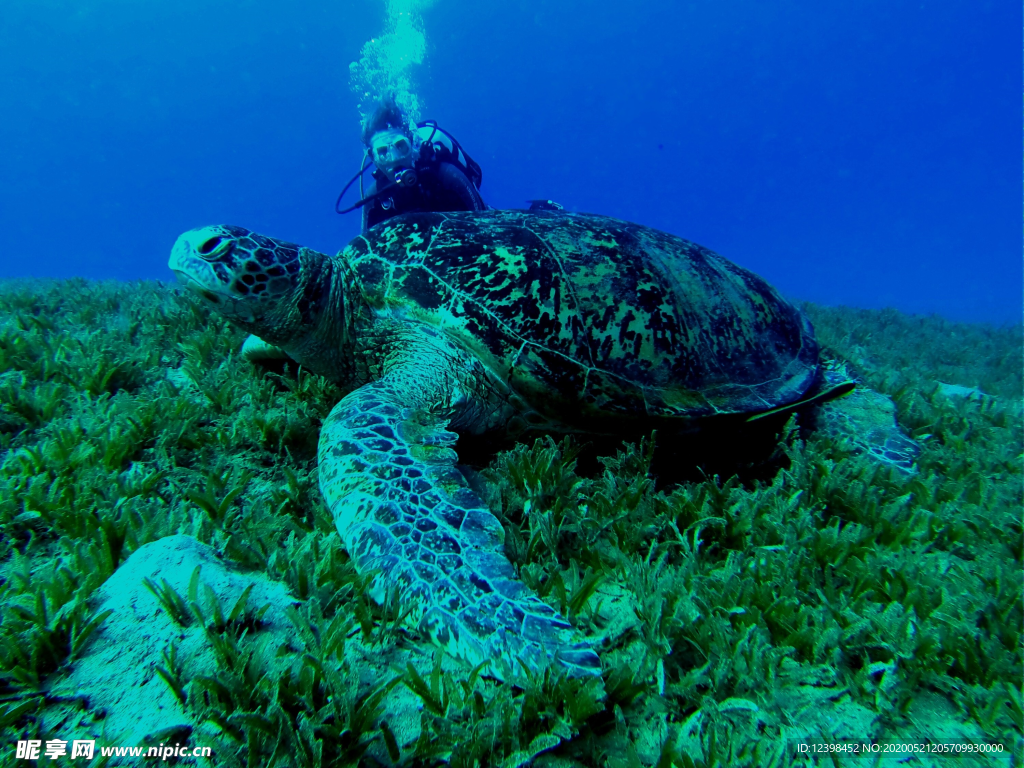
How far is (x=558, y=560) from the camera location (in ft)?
6.06

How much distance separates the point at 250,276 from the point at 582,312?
180 centimetres

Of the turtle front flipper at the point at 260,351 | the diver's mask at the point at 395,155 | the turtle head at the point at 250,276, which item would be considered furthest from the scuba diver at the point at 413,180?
the turtle head at the point at 250,276

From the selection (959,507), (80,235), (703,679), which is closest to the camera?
(703,679)

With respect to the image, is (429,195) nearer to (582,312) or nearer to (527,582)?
(582,312)

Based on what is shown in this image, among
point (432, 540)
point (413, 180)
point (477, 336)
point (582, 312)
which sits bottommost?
point (432, 540)

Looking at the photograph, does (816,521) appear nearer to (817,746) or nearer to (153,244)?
(817,746)

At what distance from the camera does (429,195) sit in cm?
779

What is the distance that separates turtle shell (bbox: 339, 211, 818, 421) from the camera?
256 cm

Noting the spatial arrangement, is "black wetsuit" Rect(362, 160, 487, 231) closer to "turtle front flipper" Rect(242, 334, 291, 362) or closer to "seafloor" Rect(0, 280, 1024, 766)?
"turtle front flipper" Rect(242, 334, 291, 362)

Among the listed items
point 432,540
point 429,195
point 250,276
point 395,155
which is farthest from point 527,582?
point 395,155

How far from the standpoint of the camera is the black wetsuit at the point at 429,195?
766 cm

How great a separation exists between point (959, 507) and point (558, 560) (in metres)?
2.10

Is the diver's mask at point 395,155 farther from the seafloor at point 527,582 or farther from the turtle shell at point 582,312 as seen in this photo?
the seafloor at point 527,582

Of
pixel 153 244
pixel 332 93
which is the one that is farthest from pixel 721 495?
pixel 332 93
